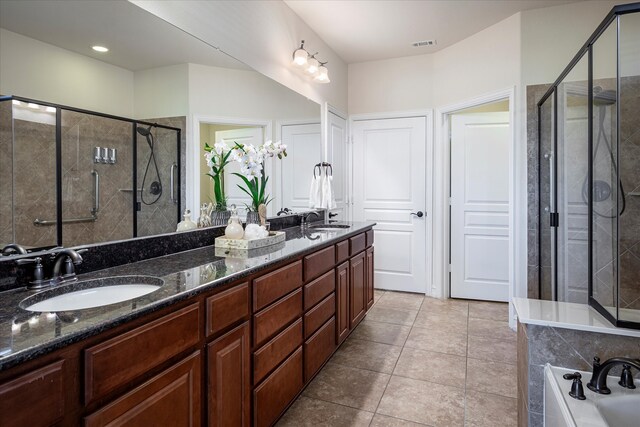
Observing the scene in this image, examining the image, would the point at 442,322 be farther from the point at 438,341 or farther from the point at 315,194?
the point at 315,194

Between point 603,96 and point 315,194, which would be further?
point 315,194

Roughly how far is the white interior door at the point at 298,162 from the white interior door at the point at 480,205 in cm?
163

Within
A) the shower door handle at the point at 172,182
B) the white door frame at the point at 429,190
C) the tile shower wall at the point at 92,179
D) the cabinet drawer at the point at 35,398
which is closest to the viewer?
the cabinet drawer at the point at 35,398

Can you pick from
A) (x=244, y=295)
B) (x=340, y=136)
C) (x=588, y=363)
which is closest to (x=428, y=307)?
(x=340, y=136)

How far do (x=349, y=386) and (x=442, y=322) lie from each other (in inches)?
57.8

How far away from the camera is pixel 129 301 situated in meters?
1.09

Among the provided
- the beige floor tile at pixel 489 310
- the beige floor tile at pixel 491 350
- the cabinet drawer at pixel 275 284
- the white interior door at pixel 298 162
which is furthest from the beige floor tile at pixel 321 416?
the beige floor tile at pixel 489 310

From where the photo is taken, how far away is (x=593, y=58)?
2043 mm

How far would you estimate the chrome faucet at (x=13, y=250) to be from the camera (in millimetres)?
1226

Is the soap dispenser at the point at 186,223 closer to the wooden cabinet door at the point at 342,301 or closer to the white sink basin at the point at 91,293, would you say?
the white sink basin at the point at 91,293

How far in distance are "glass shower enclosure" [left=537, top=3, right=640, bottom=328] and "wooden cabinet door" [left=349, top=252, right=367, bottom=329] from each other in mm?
1451

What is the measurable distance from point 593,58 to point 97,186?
8.48ft

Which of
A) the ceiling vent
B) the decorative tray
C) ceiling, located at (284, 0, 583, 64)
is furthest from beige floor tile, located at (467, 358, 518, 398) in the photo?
the ceiling vent

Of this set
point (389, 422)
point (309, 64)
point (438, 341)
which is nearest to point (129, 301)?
point (389, 422)
